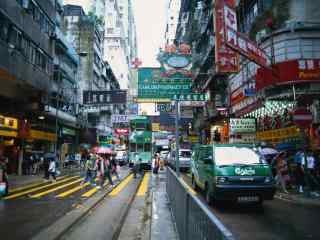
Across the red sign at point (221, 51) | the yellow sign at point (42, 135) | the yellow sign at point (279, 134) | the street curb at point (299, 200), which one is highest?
the red sign at point (221, 51)

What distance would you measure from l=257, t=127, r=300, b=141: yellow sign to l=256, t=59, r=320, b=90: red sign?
255 cm

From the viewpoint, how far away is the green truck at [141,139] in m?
32.7

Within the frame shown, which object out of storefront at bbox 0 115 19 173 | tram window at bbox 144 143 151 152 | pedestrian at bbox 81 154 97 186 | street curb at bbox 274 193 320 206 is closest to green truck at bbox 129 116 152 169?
tram window at bbox 144 143 151 152

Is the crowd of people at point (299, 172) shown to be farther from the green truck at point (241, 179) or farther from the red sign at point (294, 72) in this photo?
the red sign at point (294, 72)

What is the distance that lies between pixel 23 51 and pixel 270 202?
2078 cm

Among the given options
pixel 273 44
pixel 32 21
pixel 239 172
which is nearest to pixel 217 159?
pixel 239 172

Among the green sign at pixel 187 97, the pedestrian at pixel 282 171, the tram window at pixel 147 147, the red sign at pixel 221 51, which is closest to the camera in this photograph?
the green sign at pixel 187 97

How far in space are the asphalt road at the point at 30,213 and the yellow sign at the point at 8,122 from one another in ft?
34.8

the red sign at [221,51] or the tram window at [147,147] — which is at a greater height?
the red sign at [221,51]

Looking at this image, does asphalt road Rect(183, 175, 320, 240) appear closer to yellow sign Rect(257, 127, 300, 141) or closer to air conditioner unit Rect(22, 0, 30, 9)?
yellow sign Rect(257, 127, 300, 141)

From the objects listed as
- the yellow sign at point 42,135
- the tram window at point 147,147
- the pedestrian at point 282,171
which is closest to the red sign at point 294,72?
the pedestrian at point 282,171

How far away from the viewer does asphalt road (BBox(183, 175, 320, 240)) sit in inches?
296

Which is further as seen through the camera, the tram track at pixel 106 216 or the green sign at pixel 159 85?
the green sign at pixel 159 85

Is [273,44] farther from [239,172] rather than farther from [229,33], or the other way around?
[239,172]
